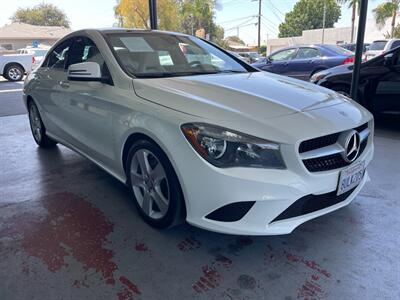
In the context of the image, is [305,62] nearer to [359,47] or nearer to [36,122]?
[359,47]

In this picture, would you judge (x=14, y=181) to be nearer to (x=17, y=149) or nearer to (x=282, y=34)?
(x=17, y=149)

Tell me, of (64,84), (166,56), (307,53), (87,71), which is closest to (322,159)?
(166,56)

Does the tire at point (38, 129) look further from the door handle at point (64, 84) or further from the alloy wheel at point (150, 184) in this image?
the alloy wheel at point (150, 184)

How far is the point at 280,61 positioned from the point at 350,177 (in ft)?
25.1

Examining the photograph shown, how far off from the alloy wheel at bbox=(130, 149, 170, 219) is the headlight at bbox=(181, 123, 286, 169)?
396mm

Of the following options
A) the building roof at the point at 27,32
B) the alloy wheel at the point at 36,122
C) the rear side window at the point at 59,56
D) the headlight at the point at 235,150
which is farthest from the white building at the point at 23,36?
the headlight at the point at 235,150

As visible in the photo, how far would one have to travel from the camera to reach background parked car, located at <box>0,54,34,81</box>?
13347 millimetres

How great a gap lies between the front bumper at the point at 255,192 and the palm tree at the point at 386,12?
33.4 meters

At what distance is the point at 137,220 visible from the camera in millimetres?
2555

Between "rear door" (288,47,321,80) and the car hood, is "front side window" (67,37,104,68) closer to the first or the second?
the car hood

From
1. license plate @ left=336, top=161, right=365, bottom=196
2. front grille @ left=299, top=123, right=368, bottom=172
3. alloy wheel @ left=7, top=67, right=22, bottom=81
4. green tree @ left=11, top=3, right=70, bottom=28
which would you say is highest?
green tree @ left=11, top=3, right=70, bottom=28

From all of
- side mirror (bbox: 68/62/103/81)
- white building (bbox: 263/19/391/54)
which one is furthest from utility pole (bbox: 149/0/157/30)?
white building (bbox: 263/19/391/54)

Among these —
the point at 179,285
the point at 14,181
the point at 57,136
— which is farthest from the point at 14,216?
the point at 179,285

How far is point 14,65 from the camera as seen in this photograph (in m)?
13.6
